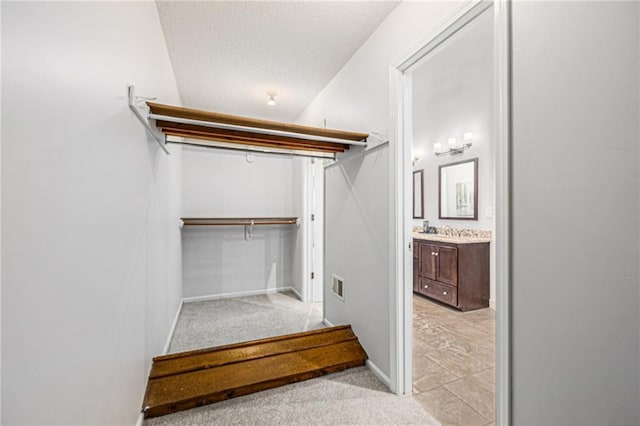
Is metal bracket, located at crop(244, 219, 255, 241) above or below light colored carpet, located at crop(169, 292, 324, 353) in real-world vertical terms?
above

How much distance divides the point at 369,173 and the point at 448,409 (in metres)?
1.62

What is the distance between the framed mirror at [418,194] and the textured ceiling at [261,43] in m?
2.33

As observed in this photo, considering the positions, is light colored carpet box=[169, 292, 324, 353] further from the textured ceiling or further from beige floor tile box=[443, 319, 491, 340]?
the textured ceiling

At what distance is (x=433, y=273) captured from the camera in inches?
145

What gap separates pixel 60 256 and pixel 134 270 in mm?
678

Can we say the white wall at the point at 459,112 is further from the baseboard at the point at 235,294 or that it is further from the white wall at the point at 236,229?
the baseboard at the point at 235,294

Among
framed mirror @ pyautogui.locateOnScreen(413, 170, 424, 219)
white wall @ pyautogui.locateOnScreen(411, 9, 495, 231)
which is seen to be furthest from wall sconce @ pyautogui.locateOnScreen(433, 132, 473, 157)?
framed mirror @ pyautogui.locateOnScreen(413, 170, 424, 219)

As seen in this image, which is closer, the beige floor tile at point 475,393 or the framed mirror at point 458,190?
the beige floor tile at point 475,393

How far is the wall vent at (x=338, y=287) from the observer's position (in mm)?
2527

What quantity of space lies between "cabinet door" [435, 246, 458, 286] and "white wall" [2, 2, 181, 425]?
3247 mm

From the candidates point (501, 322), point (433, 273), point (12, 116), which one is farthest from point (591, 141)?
point (433, 273)

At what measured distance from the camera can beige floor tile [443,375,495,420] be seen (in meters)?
1.66

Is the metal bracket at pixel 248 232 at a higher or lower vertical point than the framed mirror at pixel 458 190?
lower

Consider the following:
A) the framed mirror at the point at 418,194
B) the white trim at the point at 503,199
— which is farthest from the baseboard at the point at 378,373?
the framed mirror at the point at 418,194
